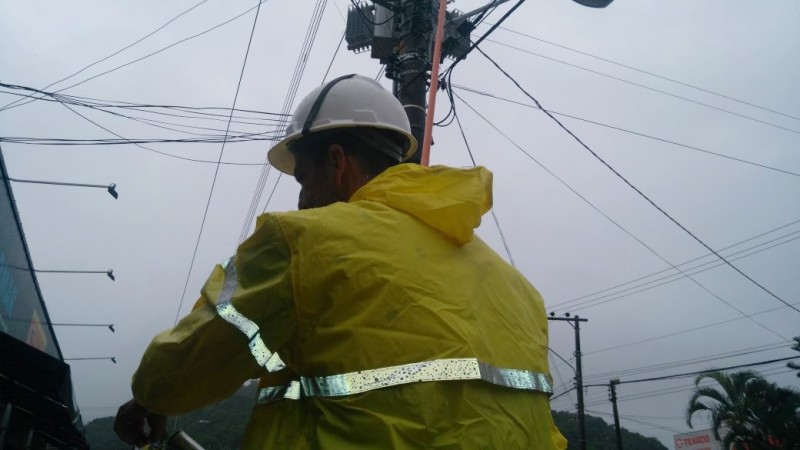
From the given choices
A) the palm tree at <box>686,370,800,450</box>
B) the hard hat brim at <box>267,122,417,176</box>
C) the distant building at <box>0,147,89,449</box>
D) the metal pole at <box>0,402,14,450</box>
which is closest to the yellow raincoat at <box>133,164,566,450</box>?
the hard hat brim at <box>267,122,417,176</box>

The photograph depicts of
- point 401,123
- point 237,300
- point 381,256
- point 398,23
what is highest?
Answer: point 398,23

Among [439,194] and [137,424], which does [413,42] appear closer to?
[439,194]

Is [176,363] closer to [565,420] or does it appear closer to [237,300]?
[237,300]

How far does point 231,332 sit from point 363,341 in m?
0.28

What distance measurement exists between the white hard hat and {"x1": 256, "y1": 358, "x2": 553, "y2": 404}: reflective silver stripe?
0.87 m

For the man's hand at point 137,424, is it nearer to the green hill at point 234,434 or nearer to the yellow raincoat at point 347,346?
the yellow raincoat at point 347,346

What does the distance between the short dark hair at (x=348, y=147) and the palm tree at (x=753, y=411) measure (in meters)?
18.7

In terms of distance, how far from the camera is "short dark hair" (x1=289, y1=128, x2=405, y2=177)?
70.5 inches

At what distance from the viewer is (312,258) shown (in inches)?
48.3

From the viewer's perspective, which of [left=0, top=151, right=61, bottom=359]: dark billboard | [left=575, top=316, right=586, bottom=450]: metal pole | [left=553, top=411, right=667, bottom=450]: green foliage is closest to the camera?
[left=0, top=151, right=61, bottom=359]: dark billboard

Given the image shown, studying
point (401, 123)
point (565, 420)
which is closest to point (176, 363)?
point (401, 123)

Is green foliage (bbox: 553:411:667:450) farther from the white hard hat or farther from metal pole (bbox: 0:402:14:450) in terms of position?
the white hard hat

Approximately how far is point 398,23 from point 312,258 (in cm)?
601

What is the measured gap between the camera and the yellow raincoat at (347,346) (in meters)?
1.16
